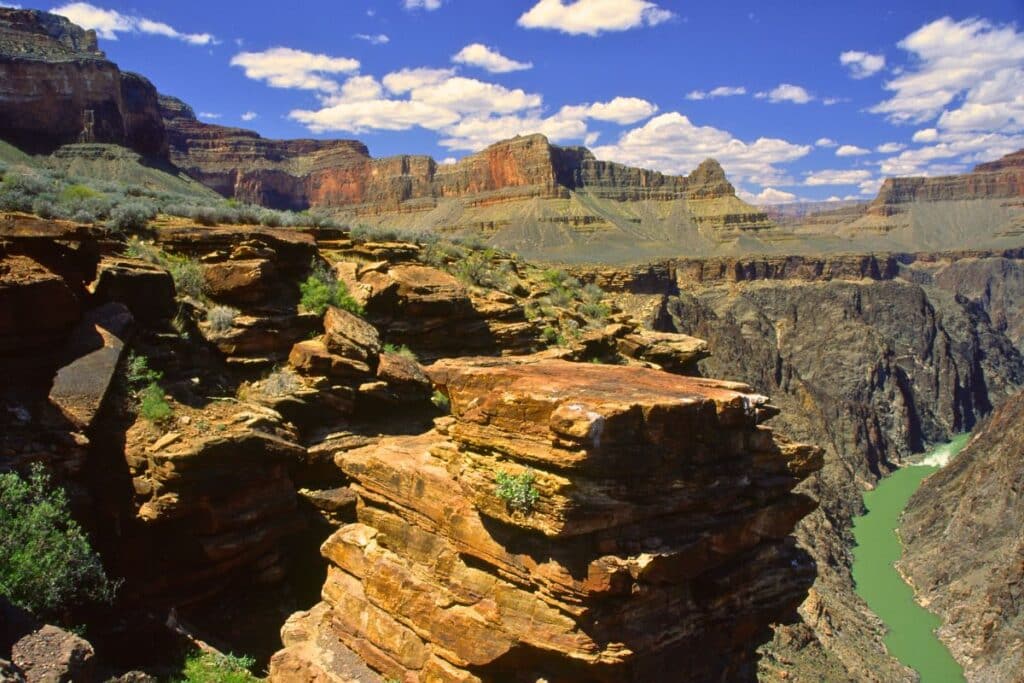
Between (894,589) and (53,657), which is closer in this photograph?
(53,657)

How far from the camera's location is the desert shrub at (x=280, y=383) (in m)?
13.4

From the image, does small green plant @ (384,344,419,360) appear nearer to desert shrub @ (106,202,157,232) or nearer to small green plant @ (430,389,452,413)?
small green plant @ (430,389,452,413)

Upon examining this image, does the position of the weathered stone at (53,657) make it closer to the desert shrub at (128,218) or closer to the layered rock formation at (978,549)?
the desert shrub at (128,218)

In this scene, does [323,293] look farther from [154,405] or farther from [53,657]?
[53,657]

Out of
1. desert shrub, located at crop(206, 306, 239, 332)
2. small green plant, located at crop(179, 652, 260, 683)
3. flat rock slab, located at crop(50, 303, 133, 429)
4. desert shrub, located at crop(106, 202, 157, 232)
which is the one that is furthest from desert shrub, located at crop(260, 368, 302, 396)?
desert shrub, located at crop(106, 202, 157, 232)

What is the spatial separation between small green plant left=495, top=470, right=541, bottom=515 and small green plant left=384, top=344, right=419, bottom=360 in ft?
23.8

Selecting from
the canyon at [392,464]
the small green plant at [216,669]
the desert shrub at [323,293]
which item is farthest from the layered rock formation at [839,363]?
the desert shrub at [323,293]

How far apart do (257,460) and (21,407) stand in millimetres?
3630

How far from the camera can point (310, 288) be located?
50.8 feet

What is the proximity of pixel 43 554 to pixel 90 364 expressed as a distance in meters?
3.46

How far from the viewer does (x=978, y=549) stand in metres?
39.1

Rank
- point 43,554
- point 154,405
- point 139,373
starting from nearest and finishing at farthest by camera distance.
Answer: point 43,554, point 154,405, point 139,373

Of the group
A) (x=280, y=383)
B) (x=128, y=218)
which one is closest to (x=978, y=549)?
(x=280, y=383)

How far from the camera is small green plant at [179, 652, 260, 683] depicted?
10.0m
